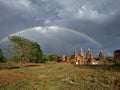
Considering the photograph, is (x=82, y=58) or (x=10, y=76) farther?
(x=82, y=58)

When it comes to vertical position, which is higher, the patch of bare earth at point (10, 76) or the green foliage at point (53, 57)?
the green foliage at point (53, 57)

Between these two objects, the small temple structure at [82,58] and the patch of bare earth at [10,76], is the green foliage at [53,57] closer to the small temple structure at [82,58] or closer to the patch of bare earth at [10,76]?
the small temple structure at [82,58]

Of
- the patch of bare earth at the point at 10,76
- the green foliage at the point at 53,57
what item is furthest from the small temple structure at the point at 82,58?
the patch of bare earth at the point at 10,76

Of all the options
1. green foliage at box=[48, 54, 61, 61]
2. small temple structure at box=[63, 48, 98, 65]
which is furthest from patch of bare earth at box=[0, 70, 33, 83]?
green foliage at box=[48, 54, 61, 61]

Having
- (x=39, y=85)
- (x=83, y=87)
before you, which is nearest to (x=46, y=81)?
(x=39, y=85)

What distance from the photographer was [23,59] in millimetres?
50250

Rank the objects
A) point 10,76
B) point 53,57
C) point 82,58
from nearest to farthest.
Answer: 1. point 10,76
2. point 82,58
3. point 53,57

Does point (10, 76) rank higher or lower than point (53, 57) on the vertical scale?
lower

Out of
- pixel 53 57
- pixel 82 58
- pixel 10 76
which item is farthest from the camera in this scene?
pixel 53 57

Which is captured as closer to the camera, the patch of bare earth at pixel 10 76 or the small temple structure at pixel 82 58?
the patch of bare earth at pixel 10 76

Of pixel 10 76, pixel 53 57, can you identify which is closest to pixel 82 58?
pixel 53 57

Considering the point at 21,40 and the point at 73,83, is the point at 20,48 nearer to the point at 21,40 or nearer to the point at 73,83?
the point at 21,40

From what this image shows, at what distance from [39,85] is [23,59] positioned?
34806 mm

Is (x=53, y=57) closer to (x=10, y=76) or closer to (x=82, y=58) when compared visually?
(x=82, y=58)
